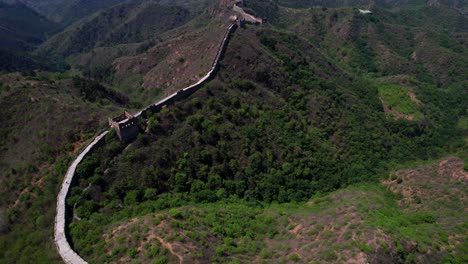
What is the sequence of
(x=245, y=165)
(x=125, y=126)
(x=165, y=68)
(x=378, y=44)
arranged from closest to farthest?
1. (x=125, y=126)
2. (x=245, y=165)
3. (x=165, y=68)
4. (x=378, y=44)

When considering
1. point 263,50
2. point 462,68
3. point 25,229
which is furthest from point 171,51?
point 462,68

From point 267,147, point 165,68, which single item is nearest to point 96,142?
point 267,147

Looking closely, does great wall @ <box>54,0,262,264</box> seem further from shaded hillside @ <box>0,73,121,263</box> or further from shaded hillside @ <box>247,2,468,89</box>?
shaded hillside @ <box>247,2,468,89</box>

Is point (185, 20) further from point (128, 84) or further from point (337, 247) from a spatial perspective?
point (337, 247)

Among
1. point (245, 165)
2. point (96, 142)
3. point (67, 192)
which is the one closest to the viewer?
point (67, 192)

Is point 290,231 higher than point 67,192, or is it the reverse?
point 67,192

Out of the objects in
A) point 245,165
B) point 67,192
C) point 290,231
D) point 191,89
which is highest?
point 191,89

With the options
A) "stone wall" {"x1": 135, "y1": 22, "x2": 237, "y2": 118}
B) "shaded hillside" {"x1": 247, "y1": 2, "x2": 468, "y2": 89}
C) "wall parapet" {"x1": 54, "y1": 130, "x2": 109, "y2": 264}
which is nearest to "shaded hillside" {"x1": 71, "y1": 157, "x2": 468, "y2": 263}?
"wall parapet" {"x1": 54, "y1": 130, "x2": 109, "y2": 264}

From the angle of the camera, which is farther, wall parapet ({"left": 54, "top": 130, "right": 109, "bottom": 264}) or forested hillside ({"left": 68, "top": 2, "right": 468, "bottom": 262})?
forested hillside ({"left": 68, "top": 2, "right": 468, "bottom": 262})

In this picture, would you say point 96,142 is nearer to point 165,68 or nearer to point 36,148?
point 36,148

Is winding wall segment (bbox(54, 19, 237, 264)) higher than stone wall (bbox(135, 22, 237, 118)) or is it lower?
lower

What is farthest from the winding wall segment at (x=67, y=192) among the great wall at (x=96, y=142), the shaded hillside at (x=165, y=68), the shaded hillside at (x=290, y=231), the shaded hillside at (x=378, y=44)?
the shaded hillside at (x=378, y=44)
